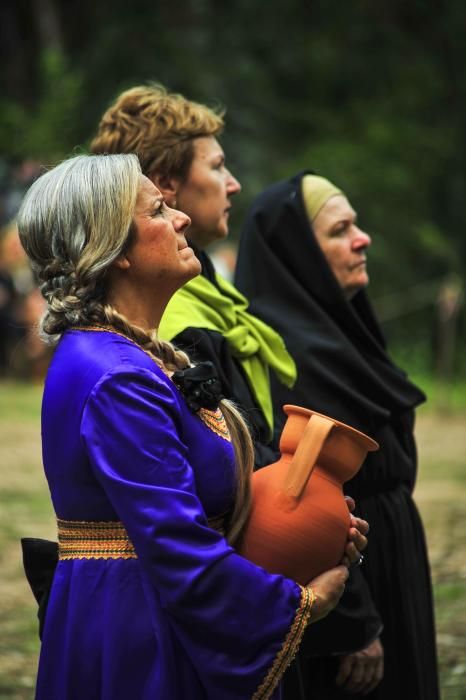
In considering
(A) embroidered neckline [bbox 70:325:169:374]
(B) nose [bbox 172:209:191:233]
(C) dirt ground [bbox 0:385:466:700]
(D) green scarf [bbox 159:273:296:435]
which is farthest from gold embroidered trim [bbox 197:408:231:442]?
(C) dirt ground [bbox 0:385:466:700]

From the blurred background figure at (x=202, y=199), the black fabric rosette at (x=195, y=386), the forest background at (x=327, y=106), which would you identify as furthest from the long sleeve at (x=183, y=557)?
the forest background at (x=327, y=106)

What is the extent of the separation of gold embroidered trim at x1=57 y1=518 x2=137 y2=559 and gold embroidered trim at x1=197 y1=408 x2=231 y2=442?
0.27m

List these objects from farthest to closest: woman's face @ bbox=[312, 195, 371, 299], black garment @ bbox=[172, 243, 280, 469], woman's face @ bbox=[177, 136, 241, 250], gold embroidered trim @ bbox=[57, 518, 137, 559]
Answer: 1. woman's face @ bbox=[312, 195, 371, 299]
2. woman's face @ bbox=[177, 136, 241, 250]
3. black garment @ bbox=[172, 243, 280, 469]
4. gold embroidered trim @ bbox=[57, 518, 137, 559]

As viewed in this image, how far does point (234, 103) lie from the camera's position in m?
16.7

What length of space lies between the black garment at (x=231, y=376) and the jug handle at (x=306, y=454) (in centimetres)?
50

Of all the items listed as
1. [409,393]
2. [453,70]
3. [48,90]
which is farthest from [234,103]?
[409,393]

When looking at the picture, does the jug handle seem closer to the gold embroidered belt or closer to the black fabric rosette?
the black fabric rosette

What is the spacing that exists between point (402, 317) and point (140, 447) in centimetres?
1681

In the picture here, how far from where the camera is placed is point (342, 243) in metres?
3.68

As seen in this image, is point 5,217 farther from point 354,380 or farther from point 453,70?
point 354,380

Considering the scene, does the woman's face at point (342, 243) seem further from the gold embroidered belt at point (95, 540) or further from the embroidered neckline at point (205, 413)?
the gold embroidered belt at point (95, 540)

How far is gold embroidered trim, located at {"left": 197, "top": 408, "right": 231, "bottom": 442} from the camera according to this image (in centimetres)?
229

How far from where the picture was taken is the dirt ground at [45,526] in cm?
483

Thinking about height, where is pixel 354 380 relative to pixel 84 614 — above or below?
below
